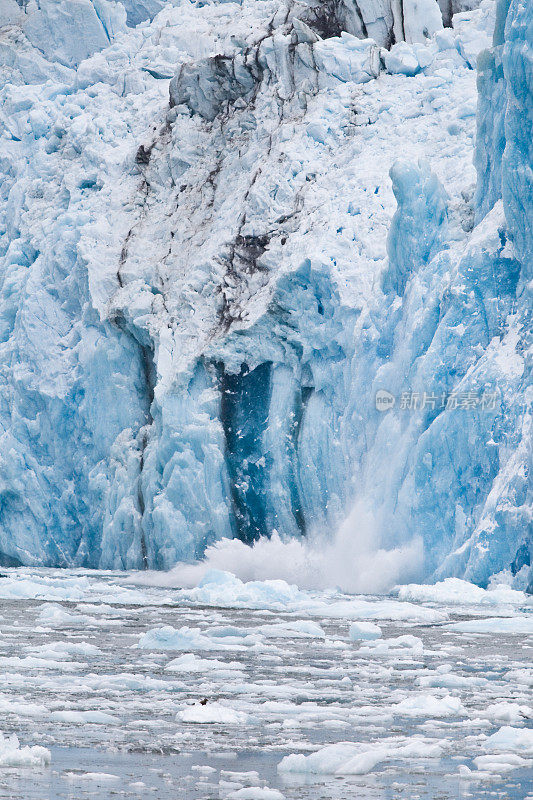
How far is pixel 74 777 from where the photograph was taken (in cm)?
431

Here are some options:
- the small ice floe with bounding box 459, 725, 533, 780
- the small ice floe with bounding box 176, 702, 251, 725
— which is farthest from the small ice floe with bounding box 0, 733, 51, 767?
the small ice floe with bounding box 459, 725, 533, 780

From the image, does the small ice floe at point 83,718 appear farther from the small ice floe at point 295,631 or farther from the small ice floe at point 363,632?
the small ice floe at point 363,632

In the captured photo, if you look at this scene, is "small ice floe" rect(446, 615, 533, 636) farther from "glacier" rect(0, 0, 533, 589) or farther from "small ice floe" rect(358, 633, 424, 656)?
"glacier" rect(0, 0, 533, 589)

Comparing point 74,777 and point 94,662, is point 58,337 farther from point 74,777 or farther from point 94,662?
point 74,777

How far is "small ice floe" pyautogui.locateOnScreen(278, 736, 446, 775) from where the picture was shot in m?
4.54

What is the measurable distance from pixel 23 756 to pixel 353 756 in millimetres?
1378

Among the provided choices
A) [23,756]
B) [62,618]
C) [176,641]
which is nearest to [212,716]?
[23,756]

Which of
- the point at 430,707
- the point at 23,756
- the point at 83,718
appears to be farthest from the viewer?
the point at 430,707

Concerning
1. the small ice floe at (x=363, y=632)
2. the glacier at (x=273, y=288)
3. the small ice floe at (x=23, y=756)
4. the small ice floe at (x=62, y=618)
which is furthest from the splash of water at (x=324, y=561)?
the small ice floe at (x=23, y=756)

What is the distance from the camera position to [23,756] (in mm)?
4559

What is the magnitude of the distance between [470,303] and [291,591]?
14.8 feet

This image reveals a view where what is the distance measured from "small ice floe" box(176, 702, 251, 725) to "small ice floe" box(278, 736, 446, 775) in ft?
2.69

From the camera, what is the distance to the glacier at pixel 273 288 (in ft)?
47.2

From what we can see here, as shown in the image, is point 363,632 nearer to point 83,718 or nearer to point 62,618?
point 62,618
